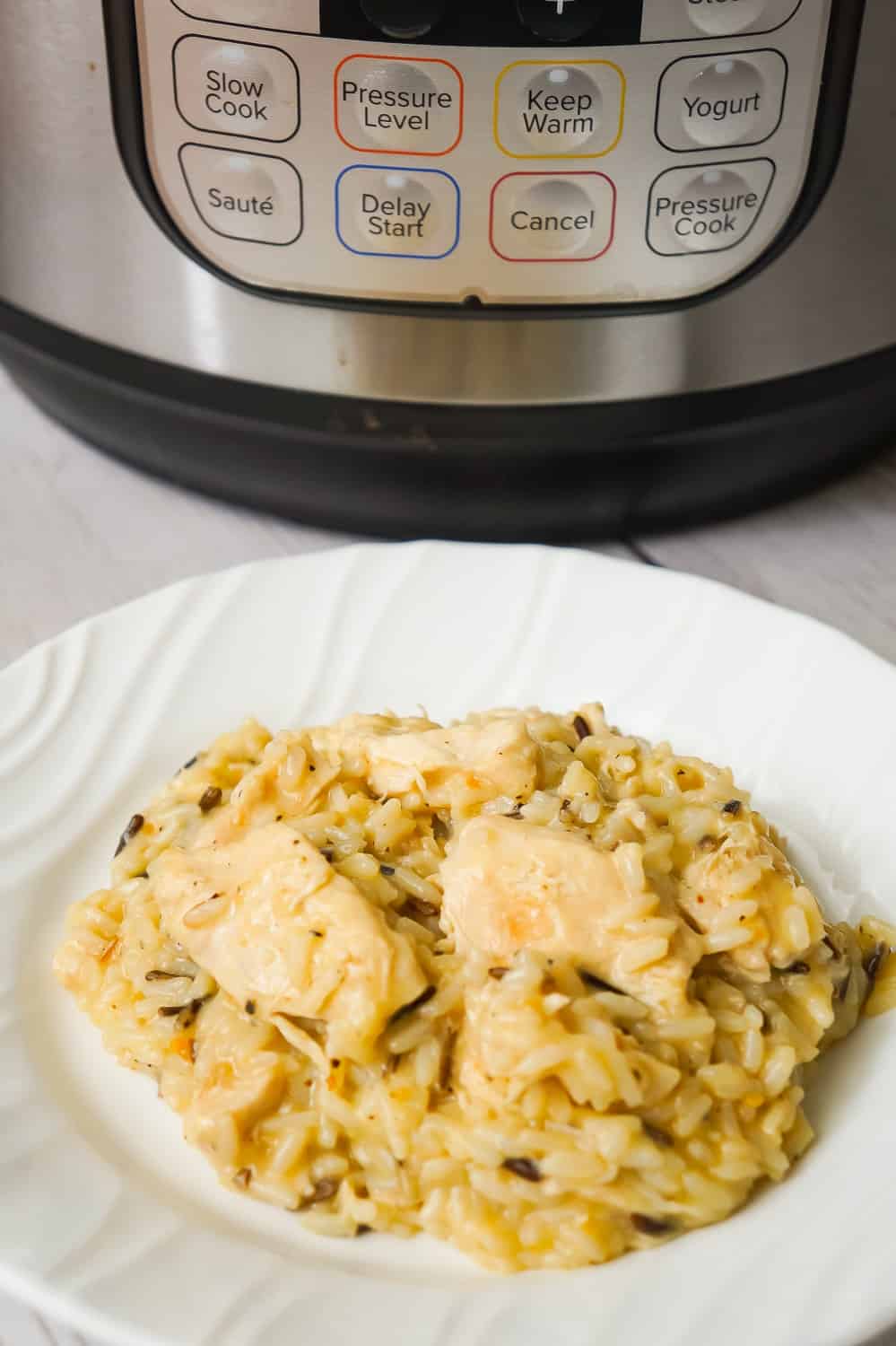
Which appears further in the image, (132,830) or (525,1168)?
(132,830)

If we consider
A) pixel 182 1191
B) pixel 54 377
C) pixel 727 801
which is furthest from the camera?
pixel 54 377

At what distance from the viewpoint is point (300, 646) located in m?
1.17

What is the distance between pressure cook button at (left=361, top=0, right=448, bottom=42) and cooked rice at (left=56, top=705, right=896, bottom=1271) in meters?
0.52

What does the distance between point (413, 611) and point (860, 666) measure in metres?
0.35

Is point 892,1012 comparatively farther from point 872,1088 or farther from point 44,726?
point 44,726

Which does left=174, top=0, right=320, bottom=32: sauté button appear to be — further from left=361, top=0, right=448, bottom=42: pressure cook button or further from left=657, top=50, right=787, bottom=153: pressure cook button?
left=657, top=50, right=787, bottom=153: pressure cook button

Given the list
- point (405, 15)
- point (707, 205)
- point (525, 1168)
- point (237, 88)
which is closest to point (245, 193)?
point (237, 88)

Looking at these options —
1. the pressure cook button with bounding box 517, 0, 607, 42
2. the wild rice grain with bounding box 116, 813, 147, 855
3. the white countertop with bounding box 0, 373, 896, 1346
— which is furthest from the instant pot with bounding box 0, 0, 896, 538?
the wild rice grain with bounding box 116, 813, 147, 855

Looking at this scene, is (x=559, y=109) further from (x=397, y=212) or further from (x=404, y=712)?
(x=404, y=712)

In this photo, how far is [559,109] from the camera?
1084 millimetres

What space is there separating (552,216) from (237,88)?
26 cm

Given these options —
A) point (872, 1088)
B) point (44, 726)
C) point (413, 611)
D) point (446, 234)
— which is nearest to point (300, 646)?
point (413, 611)

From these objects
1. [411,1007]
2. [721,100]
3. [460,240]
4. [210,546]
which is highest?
[721,100]

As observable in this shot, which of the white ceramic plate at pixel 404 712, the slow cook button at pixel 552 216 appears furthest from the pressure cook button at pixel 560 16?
the white ceramic plate at pixel 404 712
